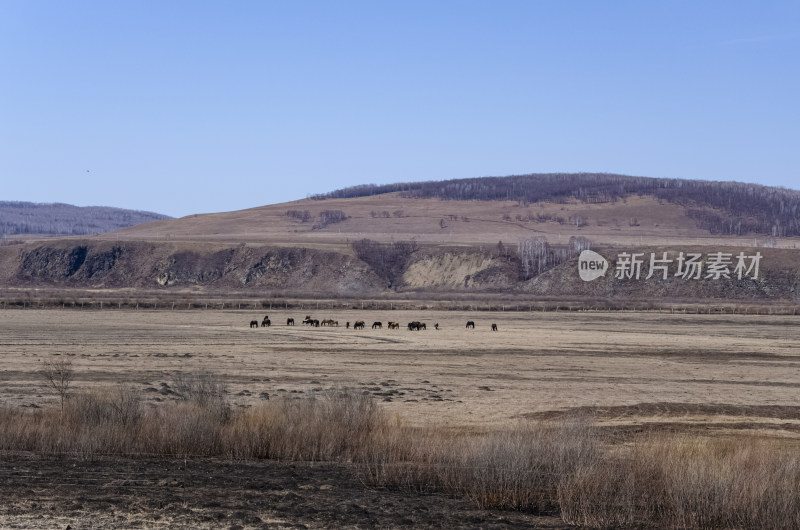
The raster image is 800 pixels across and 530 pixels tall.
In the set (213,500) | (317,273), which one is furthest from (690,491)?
(317,273)

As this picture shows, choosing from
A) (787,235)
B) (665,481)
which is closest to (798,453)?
(665,481)

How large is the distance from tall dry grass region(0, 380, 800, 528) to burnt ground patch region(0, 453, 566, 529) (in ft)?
2.14

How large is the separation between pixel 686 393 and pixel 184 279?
101591 mm

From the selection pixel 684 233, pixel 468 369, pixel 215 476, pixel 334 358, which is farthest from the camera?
pixel 684 233

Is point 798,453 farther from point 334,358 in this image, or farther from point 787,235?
point 787,235

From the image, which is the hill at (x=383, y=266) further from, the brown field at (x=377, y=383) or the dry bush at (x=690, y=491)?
the dry bush at (x=690, y=491)

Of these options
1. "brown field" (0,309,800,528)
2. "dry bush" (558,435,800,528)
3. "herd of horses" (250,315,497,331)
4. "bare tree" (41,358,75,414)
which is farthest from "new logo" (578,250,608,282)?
"dry bush" (558,435,800,528)

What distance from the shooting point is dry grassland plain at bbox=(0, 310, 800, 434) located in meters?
22.0

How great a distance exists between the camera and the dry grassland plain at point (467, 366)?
22047 millimetres

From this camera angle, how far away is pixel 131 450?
16.1m

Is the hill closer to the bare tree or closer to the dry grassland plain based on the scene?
the dry grassland plain

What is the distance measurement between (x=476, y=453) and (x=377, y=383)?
12394 mm

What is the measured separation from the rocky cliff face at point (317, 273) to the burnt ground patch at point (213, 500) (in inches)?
3522

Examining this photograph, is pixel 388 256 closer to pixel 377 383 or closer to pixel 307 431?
pixel 377 383
